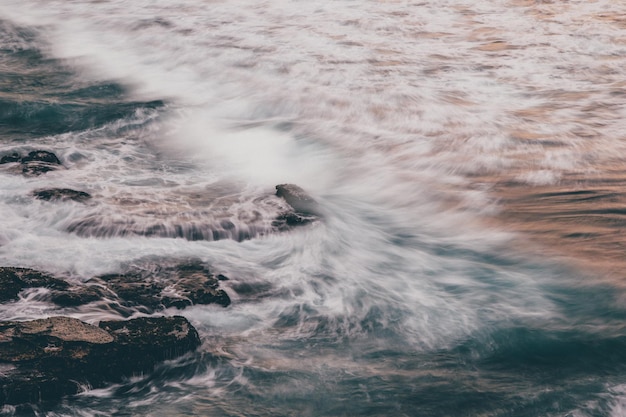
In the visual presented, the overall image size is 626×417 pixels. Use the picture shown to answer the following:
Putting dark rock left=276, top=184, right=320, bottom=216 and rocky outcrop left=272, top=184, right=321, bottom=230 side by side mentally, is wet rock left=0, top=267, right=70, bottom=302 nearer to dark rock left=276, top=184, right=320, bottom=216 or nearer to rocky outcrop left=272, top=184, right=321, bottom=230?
rocky outcrop left=272, top=184, right=321, bottom=230

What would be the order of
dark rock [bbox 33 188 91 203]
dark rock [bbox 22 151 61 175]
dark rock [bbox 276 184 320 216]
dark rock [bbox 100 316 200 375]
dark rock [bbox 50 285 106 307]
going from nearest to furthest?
dark rock [bbox 100 316 200 375], dark rock [bbox 50 285 106 307], dark rock [bbox 33 188 91 203], dark rock [bbox 276 184 320 216], dark rock [bbox 22 151 61 175]

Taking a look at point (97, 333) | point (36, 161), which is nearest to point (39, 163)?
point (36, 161)

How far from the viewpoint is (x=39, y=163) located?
7.16 m

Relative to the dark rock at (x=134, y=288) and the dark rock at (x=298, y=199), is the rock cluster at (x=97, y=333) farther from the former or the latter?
the dark rock at (x=298, y=199)

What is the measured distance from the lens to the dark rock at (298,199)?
6.49m

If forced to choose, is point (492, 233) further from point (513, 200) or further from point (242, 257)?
point (242, 257)

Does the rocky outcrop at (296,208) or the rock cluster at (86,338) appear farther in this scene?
the rocky outcrop at (296,208)

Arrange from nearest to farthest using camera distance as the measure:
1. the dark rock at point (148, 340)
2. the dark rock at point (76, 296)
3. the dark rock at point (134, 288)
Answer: the dark rock at point (148, 340)
the dark rock at point (76, 296)
the dark rock at point (134, 288)

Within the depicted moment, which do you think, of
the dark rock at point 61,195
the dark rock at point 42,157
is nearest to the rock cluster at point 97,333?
the dark rock at point 61,195

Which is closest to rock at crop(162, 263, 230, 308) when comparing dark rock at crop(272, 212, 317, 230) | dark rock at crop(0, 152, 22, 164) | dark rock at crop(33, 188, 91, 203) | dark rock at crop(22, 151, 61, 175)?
dark rock at crop(272, 212, 317, 230)

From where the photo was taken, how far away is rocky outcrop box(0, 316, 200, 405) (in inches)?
158

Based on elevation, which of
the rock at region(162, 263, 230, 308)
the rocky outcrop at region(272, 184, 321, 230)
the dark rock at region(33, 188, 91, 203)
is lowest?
the rock at region(162, 263, 230, 308)

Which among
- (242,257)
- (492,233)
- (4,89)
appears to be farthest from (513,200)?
(4,89)

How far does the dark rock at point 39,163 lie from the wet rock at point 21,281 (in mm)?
2140
